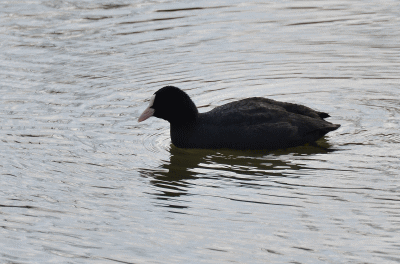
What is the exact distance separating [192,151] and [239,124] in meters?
0.64

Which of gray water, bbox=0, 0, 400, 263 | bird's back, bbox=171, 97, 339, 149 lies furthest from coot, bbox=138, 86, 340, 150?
gray water, bbox=0, 0, 400, 263

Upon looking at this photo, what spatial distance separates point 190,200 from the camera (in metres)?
6.72

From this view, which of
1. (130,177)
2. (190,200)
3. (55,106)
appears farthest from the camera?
(55,106)

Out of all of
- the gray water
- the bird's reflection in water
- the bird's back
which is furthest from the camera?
the bird's back

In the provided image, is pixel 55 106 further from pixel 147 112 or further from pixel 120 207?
pixel 120 207

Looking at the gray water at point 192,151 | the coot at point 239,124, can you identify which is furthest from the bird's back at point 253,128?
the gray water at point 192,151

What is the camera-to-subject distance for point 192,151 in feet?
27.0

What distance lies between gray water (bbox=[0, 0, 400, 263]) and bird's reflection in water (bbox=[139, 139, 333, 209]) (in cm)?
2

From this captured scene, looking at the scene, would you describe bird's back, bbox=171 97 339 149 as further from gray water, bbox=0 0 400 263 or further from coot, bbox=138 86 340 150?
gray water, bbox=0 0 400 263

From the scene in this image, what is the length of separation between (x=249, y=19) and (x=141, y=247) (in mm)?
8551

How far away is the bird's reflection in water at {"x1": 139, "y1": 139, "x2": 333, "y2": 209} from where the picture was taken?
7062mm

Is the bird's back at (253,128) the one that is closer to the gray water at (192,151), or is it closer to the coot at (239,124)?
the coot at (239,124)

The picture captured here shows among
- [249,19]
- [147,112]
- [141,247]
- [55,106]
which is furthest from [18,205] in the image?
[249,19]

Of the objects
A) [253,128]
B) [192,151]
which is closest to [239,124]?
[253,128]
